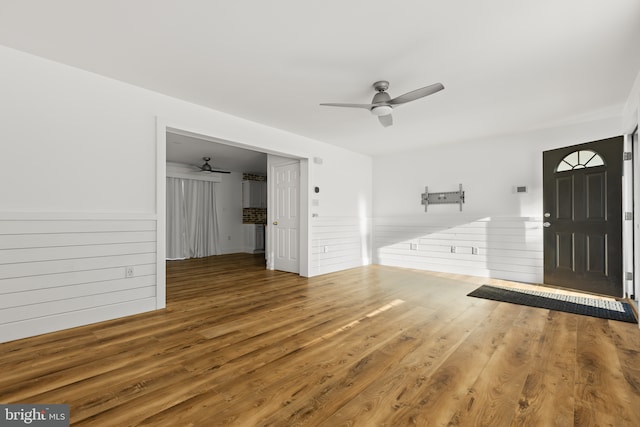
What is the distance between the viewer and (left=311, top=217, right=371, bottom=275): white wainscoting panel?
5.48 metres

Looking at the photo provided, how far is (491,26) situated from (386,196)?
4.51 meters

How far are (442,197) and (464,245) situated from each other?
0.98 metres

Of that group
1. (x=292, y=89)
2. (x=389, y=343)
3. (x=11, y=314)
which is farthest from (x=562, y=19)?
(x=11, y=314)

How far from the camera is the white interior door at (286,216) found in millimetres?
5559

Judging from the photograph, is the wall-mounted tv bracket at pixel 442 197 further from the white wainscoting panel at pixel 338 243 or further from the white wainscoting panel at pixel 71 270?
the white wainscoting panel at pixel 71 270

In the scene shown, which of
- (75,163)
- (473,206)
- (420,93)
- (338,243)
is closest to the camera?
(420,93)

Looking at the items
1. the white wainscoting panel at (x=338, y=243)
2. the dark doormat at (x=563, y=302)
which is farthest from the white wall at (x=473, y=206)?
the dark doormat at (x=563, y=302)

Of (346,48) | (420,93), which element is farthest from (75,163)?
(420,93)

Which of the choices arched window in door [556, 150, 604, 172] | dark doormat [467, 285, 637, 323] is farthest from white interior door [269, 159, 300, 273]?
arched window in door [556, 150, 604, 172]

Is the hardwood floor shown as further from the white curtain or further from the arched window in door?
the white curtain

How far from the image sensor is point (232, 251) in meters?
9.05

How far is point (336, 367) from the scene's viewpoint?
6.97ft

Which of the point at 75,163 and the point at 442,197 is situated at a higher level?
the point at 75,163

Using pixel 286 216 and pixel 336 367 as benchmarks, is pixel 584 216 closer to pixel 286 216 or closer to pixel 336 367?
pixel 336 367
